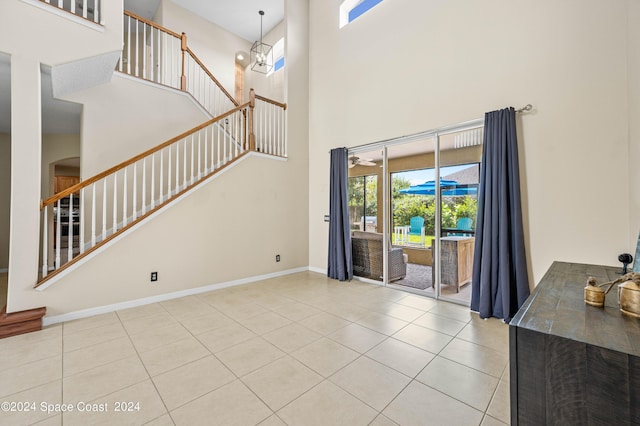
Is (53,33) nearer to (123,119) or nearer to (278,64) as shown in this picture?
(123,119)

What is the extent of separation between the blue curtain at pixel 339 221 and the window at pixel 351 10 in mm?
2495

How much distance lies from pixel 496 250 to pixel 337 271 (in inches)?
101

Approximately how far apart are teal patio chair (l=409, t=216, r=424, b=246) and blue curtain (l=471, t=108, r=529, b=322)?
1.03 metres

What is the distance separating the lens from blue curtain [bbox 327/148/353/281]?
15.6 feet

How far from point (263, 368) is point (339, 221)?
119 inches

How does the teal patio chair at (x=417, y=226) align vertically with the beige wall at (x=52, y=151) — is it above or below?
below

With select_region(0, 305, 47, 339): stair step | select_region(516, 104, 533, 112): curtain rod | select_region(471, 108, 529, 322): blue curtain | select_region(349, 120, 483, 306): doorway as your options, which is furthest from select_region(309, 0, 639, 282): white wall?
select_region(0, 305, 47, 339): stair step

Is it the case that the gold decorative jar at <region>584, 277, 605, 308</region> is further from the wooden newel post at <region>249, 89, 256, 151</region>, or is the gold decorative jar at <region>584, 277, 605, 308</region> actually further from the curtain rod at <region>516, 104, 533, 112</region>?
the wooden newel post at <region>249, 89, 256, 151</region>

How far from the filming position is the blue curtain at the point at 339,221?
475cm

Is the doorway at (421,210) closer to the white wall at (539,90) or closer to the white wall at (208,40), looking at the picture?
the white wall at (539,90)

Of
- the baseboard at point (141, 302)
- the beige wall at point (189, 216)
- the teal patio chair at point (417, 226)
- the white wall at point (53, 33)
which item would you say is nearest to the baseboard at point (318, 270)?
the beige wall at point (189, 216)

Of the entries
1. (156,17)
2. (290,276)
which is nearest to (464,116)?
(290,276)

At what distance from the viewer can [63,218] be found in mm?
7625

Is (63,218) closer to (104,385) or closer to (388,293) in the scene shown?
(104,385)
